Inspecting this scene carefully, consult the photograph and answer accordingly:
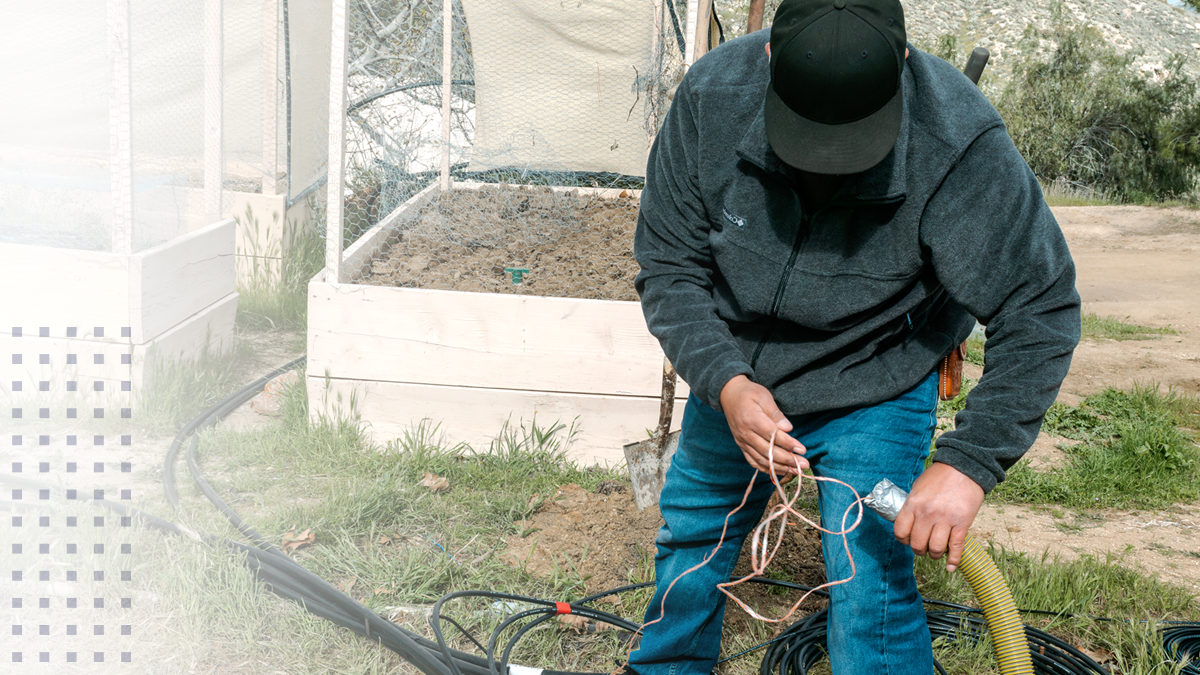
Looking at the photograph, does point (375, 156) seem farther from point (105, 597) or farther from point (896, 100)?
point (896, 100)

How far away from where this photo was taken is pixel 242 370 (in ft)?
15.0

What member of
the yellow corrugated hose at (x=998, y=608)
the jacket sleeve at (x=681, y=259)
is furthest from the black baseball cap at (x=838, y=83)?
the yellow corrugated hose at (x=998, y=608)

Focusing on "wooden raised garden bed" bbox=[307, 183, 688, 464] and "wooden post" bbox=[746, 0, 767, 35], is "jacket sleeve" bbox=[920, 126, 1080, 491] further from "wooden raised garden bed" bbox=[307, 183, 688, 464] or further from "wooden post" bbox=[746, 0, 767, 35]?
"wooden raised garden bed" bbox=[307, 183, 688, 464]

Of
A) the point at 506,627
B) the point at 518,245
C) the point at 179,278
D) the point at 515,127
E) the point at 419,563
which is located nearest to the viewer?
the point at 506,627

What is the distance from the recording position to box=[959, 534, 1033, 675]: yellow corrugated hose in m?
1.67

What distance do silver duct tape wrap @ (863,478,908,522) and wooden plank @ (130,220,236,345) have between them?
127 inches

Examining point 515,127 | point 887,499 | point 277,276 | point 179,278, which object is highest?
point 515,127

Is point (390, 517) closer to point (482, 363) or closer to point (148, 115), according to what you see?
point (482, 363)

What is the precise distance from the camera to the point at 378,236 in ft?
14.8

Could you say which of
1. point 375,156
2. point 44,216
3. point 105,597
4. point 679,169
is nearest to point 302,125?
point 375,156

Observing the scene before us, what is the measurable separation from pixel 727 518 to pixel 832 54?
1.01m

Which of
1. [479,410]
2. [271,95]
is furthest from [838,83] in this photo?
[271,95]

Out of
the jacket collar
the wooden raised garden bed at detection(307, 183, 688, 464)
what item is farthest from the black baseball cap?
the wooden raised garden bed at detection(307, 183, 688, 464)

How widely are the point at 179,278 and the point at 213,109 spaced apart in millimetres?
1203
